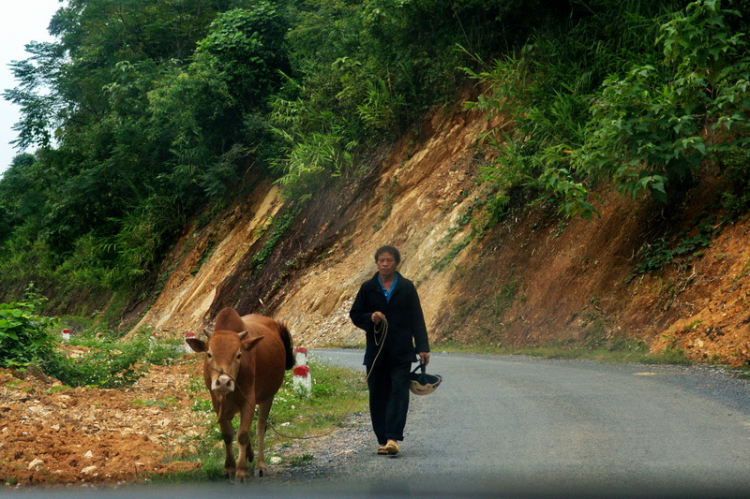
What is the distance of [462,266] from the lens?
80.6 ft

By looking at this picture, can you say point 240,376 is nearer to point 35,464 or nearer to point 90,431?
point 35,464

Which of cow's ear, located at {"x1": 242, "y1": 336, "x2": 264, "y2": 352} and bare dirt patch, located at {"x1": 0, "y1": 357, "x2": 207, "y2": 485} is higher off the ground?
cow's ear, located at {"x1": 242, "y1": 336, "x2": 264, "y2": 352}

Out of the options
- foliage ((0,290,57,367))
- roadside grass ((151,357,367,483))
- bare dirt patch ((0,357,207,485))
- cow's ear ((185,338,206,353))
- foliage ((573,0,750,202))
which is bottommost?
roadside grass ((151,357,367,483))

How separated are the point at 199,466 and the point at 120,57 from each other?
3961 cm

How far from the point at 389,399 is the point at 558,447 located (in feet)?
5.55

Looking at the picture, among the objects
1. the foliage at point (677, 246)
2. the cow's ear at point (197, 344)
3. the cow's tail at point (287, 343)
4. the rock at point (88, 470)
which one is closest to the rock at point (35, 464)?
the rock at point (88, 470)

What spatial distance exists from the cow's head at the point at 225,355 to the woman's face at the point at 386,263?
173 centimetres

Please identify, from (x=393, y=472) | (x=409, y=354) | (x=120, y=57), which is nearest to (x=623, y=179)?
(x=409, y=354)

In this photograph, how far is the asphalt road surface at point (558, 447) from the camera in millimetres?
6672

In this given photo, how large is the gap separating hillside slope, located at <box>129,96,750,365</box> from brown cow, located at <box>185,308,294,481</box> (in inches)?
367

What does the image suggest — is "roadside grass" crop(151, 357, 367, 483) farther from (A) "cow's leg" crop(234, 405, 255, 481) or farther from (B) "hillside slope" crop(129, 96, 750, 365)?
(B) "hillside slope" crop(129, 96, 750, 365)

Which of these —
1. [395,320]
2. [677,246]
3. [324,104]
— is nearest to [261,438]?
[395,320]

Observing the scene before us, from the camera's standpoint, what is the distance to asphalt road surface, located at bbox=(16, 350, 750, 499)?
6.67 meters

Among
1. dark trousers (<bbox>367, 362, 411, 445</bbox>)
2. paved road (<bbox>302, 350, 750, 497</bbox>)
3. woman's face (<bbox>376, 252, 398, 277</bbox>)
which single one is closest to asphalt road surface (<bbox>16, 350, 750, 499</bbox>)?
paved road (<bbox>302, 350, 750, 497</bbox>)
